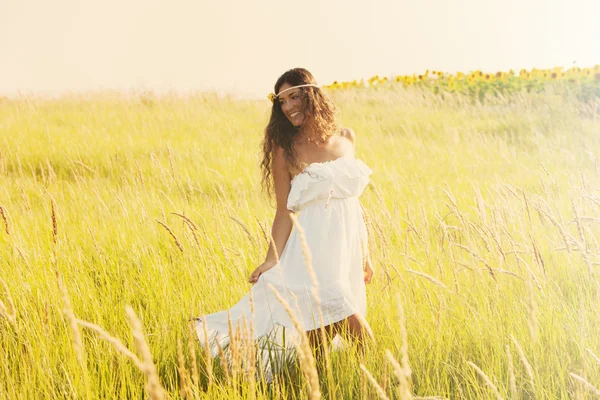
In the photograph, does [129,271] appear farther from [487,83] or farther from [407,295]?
[487,83]

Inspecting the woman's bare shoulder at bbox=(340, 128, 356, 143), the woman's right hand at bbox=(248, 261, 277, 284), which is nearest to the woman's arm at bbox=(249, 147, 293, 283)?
the woman's right hand at bbox=(248, 261, 277, 284)

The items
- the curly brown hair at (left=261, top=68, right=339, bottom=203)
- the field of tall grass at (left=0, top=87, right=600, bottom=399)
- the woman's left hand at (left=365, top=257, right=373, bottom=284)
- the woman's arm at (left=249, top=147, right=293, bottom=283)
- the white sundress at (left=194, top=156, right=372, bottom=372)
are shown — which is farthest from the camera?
the woman's left hand at (left=365, top=257, right=373, bottom=284)

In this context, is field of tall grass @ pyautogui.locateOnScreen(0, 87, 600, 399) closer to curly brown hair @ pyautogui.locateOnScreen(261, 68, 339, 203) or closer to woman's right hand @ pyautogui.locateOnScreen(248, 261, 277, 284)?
woman's right hand @ pyautogui.locateOnScreen(248, 261, 277, 284)

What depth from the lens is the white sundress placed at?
7.67 feet

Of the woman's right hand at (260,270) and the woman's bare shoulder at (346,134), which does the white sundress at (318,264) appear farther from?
the woman's bare shoulder at (346,134)

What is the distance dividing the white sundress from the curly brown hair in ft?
0.60

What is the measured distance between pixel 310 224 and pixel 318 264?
0.20 metres

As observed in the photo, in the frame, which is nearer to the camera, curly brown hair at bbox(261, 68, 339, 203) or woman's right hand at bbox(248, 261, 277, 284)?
woman's right hand at bbox(248, 261, 277, 284)

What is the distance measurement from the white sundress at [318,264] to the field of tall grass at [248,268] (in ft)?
0.47

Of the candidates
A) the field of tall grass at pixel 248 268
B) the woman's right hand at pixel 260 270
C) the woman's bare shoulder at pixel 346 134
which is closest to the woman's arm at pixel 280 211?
the woman's right hand at pixel 260 270

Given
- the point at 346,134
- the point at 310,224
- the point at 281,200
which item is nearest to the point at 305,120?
the point at 346,134

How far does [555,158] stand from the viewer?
24.8 feet

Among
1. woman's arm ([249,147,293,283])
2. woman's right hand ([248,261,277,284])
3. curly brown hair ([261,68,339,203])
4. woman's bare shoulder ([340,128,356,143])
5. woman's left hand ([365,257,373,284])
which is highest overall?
curly brown hair ([261,68,339,203])

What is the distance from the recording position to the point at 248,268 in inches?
130
